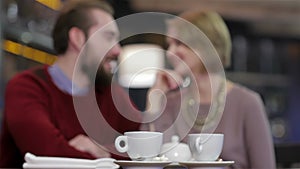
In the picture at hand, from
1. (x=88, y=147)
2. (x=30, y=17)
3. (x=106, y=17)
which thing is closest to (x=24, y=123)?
(x=88, y=147)

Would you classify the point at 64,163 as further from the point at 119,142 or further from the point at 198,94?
the point at 198,94

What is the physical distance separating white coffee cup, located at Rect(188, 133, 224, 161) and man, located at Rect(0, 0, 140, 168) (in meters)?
0.13

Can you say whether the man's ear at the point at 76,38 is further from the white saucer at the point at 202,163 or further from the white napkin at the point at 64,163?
the white saucer at the point at 202,163

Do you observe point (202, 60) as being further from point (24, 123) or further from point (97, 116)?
point (24, 123)

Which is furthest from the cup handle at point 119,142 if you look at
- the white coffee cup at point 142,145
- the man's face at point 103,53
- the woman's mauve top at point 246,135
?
the woman's mauve top at point 246,135

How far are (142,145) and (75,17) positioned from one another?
566 mm

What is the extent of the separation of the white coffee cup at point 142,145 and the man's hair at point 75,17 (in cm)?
45

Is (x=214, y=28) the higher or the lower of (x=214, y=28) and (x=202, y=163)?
the higher

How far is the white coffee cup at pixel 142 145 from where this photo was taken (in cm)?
84

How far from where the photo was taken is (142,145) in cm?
84

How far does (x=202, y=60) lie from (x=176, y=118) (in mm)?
119

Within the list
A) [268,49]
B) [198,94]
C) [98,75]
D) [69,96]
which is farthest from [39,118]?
Result: [268,49]

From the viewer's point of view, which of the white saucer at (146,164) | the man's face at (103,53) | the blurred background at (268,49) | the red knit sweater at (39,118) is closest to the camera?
the white saucer at (146,164)

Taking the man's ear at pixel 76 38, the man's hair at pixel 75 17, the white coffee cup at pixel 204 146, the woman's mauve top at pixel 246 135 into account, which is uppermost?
the man's hair at pixel 75 17
